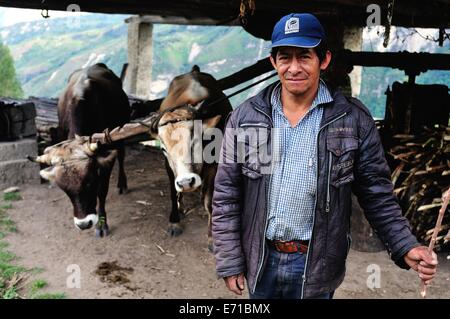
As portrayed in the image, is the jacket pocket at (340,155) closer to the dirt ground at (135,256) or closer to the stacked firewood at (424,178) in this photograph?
the dirt ground at (135,256)

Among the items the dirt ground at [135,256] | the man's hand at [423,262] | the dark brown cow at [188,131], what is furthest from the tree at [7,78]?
the man's hand at [423,262]

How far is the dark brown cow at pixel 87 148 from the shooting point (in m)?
5.16

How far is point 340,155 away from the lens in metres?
2.32

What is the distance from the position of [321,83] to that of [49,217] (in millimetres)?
5142

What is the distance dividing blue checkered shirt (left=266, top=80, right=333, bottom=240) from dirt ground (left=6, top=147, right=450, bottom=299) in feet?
7.89

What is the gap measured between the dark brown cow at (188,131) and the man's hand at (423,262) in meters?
2.63

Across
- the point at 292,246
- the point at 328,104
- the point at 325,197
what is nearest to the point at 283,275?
the point at 292,246

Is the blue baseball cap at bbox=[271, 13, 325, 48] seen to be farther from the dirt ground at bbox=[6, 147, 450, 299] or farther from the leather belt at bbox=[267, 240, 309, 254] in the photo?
the dirt ground at bbox=[6, 147, 450, 299]

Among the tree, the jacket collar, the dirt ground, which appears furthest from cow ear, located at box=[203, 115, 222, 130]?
the tree

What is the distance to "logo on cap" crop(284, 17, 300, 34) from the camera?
228cm

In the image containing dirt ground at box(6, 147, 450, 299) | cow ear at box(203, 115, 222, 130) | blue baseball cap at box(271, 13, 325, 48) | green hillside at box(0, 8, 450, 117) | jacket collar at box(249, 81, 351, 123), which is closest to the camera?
blue baseball cap at box(271, 13, 325, 48)

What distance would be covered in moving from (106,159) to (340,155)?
3687 millimetres
